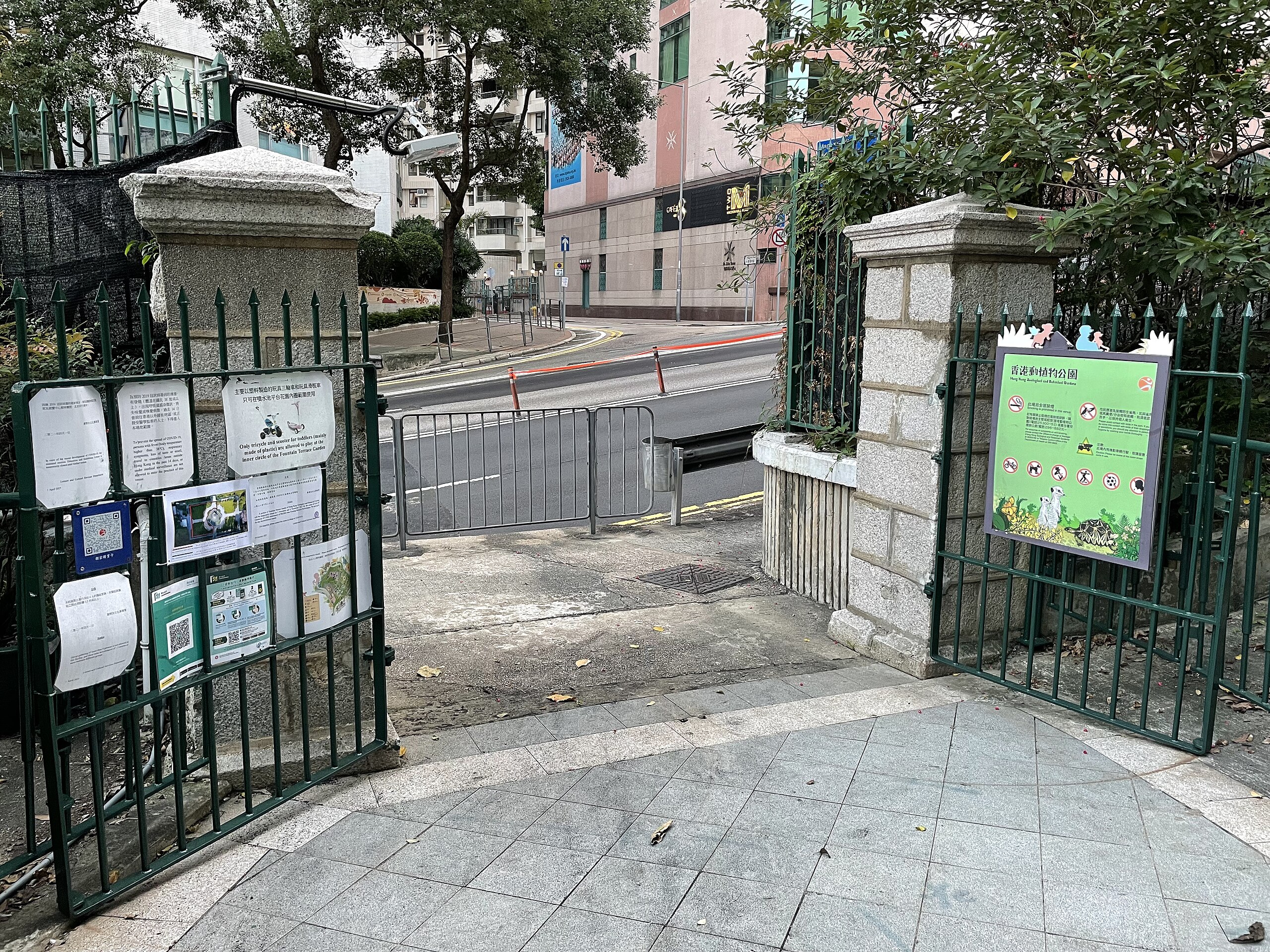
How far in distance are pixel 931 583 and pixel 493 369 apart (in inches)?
828

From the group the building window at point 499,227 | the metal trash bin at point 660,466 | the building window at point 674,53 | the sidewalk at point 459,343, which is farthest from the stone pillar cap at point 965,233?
the building window at point 499,227

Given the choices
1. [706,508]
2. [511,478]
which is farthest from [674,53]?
[706,508]

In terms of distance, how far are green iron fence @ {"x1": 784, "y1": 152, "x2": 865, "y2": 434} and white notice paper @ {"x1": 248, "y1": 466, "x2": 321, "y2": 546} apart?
3829 mm

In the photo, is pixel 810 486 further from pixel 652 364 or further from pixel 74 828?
pixel 652 364

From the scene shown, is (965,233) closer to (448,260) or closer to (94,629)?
(94,629)

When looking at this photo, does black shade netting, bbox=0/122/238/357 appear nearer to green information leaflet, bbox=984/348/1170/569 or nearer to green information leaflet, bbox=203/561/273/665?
green information leaflet, bbox=203/561/273/665

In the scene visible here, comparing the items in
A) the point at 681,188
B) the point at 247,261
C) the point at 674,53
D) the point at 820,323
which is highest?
the point at 674,53

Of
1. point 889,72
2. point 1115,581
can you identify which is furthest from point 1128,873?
point 889,72

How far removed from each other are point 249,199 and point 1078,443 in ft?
12.2

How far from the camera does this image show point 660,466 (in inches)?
373

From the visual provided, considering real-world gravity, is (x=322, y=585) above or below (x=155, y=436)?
below

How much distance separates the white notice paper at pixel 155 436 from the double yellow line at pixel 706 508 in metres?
6.65

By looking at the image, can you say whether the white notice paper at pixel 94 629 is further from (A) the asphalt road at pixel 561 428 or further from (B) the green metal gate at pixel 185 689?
(A) the asphalt road at pixel 561 428

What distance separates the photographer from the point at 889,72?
23.5 feet
